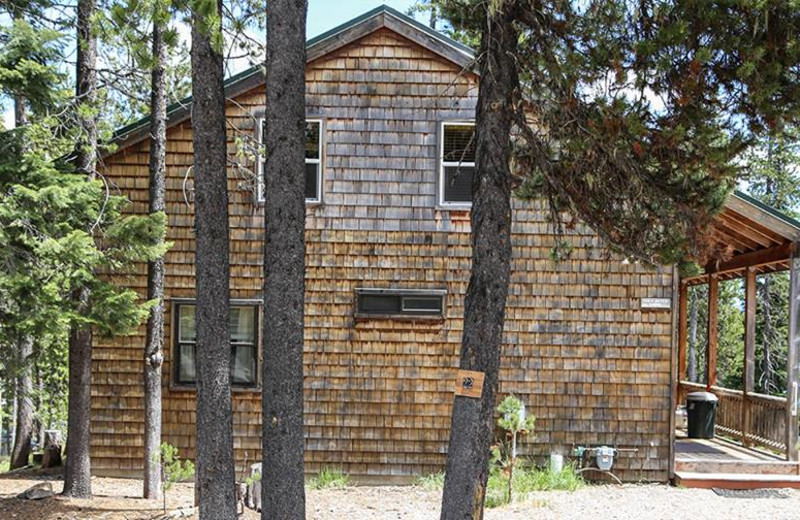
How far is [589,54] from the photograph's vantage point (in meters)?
6.59

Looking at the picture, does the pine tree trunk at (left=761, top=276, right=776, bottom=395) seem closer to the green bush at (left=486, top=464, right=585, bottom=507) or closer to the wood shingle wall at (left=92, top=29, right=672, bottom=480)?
the wood shingle wall at (left=92, top=29, right=672, bottom=480)

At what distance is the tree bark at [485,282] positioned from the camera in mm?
6402

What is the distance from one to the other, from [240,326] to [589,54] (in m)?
6.38

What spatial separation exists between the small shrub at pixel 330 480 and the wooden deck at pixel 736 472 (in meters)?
4.46

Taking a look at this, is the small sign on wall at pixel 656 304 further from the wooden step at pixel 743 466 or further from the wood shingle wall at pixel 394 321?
the wooden step at pixel 743 466

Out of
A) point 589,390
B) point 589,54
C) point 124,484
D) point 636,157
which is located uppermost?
point 589,54

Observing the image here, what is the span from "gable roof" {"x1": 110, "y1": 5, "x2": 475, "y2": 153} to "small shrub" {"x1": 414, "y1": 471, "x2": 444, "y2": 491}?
558cm

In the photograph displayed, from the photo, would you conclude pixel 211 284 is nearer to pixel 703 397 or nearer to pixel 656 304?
pixel 656 304

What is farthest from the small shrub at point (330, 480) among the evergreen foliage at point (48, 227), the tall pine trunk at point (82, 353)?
the evergreen foliage at point (48, 227)

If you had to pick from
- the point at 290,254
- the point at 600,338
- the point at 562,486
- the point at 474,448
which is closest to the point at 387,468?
the point at 562,486

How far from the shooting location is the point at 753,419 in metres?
12.3

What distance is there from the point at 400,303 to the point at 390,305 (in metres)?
0.14

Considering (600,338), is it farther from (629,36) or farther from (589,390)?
(629,36)

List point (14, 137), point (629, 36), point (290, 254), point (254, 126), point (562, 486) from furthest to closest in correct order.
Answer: point (254, 126) → point (562, 486) → point (14, 137) → point (629, 36) → point (290, 254)
